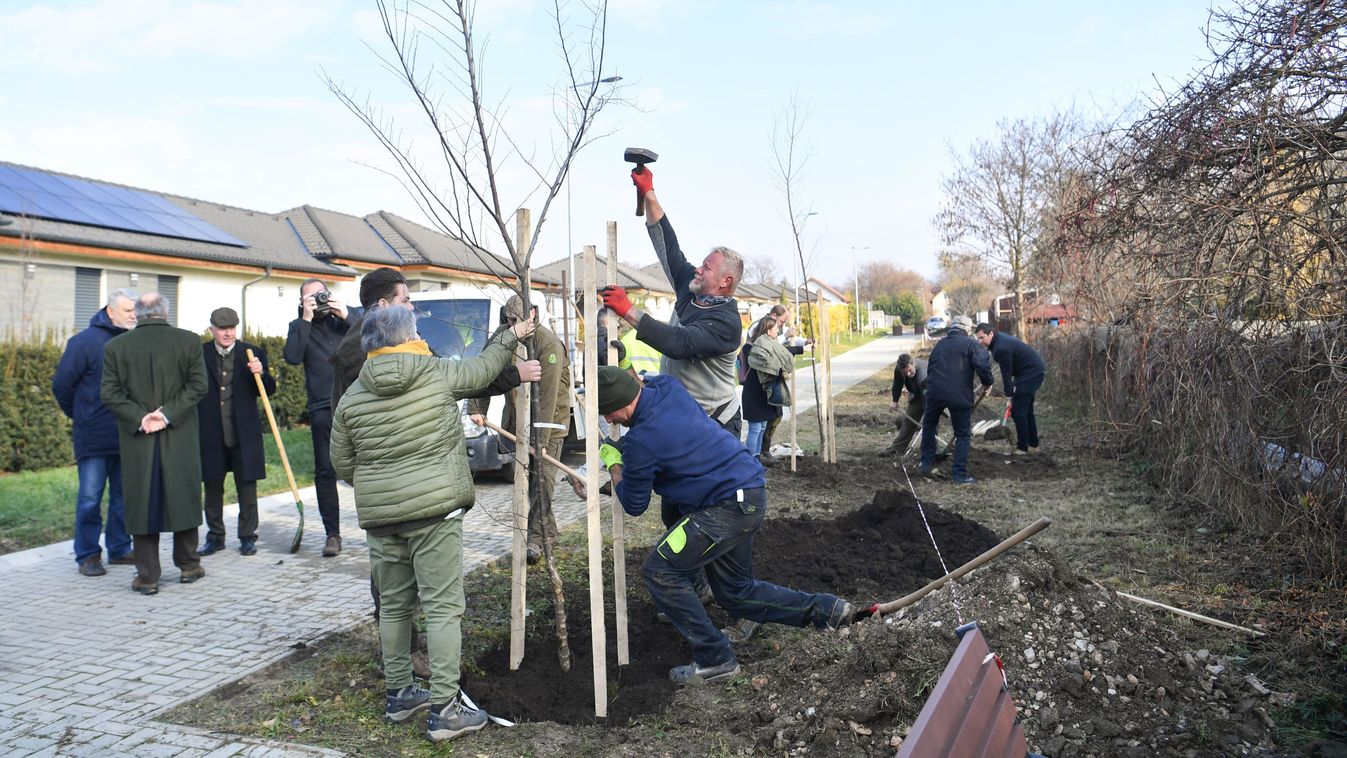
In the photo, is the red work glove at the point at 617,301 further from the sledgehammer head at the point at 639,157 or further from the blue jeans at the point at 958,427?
the blue jeans at the point at 958,427

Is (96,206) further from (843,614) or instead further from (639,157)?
(843,614)

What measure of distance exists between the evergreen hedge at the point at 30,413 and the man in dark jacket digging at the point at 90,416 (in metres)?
5.37

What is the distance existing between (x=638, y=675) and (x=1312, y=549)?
394cm

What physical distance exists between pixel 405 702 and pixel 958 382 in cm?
723

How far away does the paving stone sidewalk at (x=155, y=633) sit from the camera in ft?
12.6

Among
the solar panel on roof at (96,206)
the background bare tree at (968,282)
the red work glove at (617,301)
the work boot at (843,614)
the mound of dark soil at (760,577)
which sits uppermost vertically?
the solar panel on roof at (96,206)

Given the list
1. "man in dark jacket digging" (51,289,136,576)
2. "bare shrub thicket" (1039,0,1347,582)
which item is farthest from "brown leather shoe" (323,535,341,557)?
"bare shrub thicket" (1039,0,1347,582)

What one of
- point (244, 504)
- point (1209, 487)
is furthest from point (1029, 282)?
point (244, 504)

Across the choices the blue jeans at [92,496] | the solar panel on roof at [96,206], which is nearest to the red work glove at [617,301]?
the blue jeans at [92,496]

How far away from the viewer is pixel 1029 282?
24328 mm

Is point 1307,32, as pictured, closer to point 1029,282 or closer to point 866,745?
point 866,745

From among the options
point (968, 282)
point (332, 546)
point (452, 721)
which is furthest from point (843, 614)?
point (968, 282)

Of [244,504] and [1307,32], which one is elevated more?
[1307,32]

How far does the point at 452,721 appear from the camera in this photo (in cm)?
372
